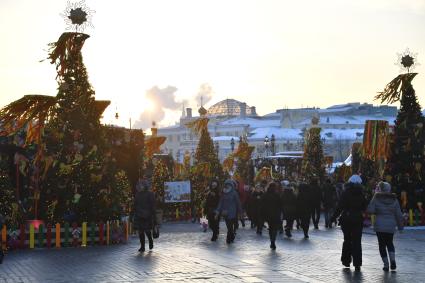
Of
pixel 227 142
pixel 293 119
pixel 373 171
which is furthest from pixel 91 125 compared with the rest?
pixel 293 119

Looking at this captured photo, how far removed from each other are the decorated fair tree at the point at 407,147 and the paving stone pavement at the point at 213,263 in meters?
5.07

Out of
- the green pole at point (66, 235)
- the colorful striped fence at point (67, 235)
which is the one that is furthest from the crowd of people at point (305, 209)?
the green pole at point (66, 235)

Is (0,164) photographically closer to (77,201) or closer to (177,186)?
(77,201)

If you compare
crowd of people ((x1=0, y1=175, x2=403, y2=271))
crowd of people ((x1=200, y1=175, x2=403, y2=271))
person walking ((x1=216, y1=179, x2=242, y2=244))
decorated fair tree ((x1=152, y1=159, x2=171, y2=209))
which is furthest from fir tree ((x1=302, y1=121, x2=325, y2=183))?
person walking ((x1=216, y1=179, x2=242, y2=244))

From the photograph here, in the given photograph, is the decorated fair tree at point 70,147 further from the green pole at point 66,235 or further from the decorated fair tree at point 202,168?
the decorated fair tree at point 202,168

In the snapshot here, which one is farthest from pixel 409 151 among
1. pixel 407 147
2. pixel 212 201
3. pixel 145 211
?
pixel 145 211

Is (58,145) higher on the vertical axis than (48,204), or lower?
higher

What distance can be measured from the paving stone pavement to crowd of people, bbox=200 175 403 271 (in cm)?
37

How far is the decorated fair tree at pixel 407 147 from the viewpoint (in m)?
27.5

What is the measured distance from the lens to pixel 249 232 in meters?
26.8

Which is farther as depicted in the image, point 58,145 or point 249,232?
point 249,232

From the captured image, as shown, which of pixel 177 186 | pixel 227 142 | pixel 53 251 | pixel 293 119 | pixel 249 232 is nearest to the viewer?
pixel 53 251

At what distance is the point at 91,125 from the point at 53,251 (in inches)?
146

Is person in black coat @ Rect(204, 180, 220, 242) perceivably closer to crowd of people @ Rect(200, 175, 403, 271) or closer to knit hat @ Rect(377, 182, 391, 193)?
crowd of people @ Rect(200, 175, 403, 271)
